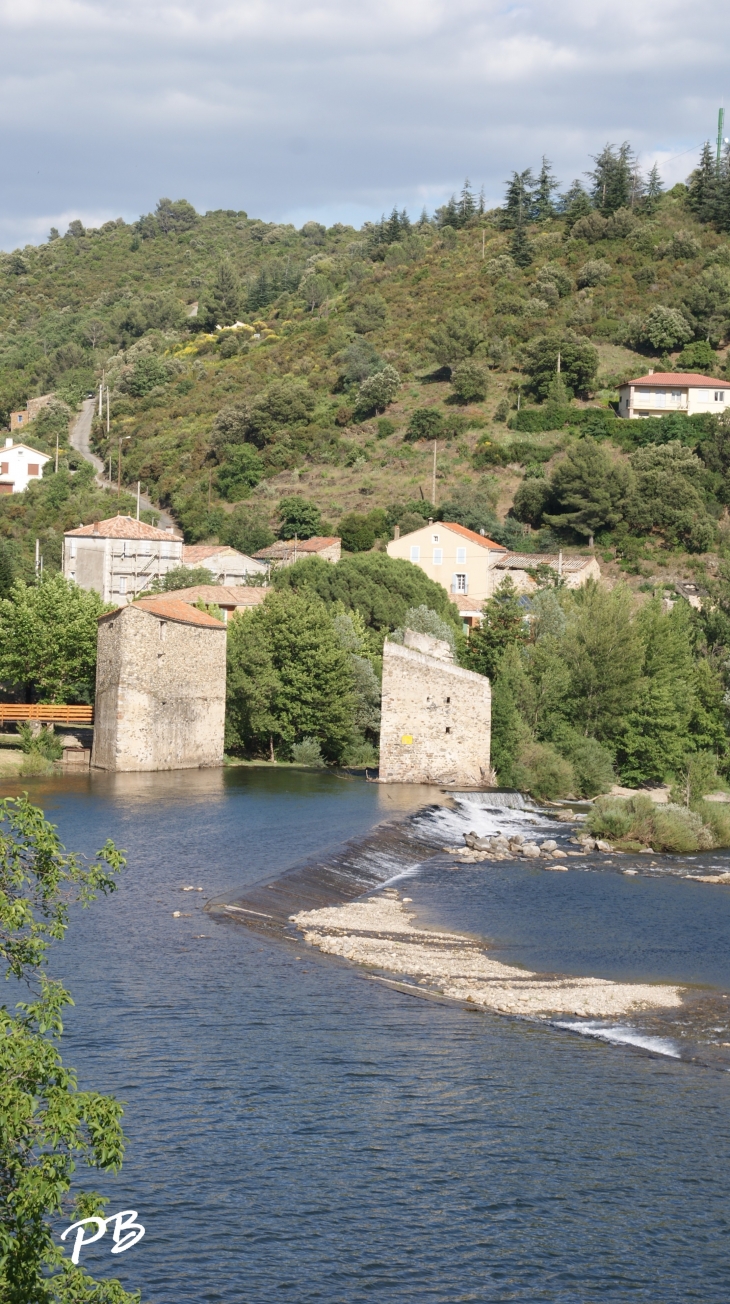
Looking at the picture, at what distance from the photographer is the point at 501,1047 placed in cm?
1510

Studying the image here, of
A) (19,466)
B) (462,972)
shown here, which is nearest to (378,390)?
(19,466)

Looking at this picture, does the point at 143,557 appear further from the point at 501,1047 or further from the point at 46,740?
the point at 501,1047

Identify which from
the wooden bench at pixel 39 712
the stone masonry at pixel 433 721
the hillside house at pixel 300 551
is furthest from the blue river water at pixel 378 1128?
the hillside house at pixel 300 551

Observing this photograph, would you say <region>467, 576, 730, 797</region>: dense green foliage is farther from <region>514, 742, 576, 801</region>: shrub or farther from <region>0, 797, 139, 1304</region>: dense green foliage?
<region>0, 797, 139, 1304</region>: dense green foliage

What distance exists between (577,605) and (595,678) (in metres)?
4.75

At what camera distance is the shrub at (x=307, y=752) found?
128 feet

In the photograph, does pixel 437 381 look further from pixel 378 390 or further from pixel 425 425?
pixel 425 425

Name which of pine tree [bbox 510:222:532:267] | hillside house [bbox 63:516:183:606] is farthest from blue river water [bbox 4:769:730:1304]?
pine tree [bbox 510:222:532:267]

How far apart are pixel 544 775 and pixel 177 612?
11.8 meters

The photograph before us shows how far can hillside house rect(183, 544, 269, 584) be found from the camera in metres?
59.8

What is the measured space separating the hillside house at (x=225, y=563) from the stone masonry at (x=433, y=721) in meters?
24.3

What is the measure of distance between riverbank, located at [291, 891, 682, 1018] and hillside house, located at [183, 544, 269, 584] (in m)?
39.9

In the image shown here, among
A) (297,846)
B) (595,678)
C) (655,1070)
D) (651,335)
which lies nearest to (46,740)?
(297,846)

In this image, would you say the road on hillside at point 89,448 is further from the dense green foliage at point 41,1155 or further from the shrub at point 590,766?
the dense green foliage at point 41,1155
